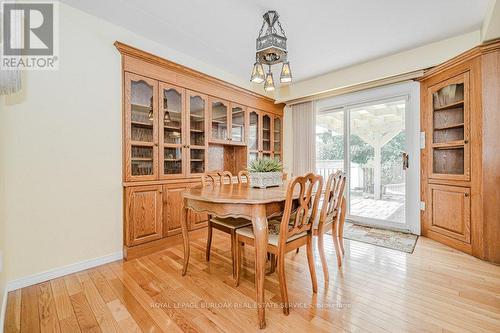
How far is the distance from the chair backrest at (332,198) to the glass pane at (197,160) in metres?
1.90

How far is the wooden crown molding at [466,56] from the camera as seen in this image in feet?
7.36

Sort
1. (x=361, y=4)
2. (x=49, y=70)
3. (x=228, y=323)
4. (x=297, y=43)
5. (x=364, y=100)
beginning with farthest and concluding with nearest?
(x=364, y=100), (x=297, y=43), (x=361, y=4), (x=49, y=70), (x=228, y=323)

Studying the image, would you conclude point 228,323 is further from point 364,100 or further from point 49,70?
point 364,100

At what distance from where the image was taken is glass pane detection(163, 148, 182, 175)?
279 cm

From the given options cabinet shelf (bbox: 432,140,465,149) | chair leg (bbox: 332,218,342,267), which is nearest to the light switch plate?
cabinet shelf (bbox: 432,140,465,149)

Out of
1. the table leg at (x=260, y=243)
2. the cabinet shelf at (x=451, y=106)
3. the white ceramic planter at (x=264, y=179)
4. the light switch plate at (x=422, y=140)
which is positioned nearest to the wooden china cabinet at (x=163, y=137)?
the white ceramic planter at (x=264, y=179)

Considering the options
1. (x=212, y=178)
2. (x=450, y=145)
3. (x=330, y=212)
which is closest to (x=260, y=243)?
(x=330, y=212)

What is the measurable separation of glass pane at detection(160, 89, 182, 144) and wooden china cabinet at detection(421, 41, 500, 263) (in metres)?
3.36

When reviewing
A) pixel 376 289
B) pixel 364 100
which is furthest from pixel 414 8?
pixel 376 289

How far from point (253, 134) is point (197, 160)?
4.40 feet

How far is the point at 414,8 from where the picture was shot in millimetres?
2197

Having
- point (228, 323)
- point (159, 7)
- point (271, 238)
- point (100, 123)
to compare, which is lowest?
point (228, 323)

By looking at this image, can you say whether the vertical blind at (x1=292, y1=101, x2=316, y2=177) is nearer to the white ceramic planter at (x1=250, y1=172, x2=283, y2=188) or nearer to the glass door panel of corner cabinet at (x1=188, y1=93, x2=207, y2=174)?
the glass door panel of corner cabinet at (x1=188, y1=93, x2=207, y2=174)

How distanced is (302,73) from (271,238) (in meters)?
3.10
